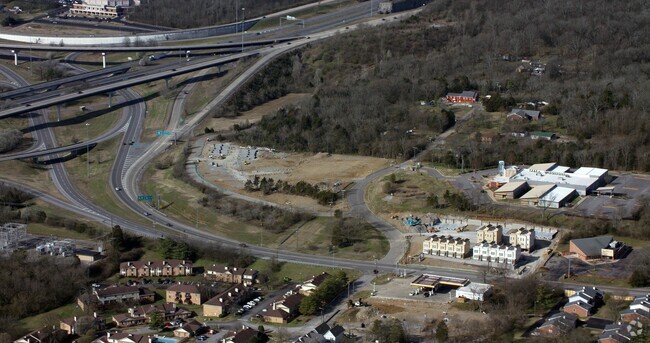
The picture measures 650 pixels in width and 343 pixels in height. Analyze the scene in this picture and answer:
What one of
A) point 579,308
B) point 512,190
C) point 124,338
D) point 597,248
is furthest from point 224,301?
point 512,190

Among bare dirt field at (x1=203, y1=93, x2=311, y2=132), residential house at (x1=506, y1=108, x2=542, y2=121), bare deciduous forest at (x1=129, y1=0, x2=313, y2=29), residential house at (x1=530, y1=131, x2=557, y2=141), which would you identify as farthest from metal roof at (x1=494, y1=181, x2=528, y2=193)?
bare deciduous forest at (x1=129, y1=0, x2=313, y2=29)

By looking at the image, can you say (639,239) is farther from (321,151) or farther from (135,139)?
(135,139)

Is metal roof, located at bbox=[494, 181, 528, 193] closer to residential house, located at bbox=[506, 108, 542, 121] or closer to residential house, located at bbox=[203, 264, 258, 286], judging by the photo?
residential house, located at bbox=[506, 108, 542, 121]

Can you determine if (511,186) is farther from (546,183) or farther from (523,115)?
(523,115)

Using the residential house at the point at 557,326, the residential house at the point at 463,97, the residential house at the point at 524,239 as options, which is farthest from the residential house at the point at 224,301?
the residential house at the point at 463,97

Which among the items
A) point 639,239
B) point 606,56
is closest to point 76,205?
point 639,239

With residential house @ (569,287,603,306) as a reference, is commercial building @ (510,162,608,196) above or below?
above

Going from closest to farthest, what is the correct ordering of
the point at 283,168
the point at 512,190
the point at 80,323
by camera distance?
the point at 80,323, the point at 512,190, the point at 283,168

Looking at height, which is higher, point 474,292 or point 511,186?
point 511,186

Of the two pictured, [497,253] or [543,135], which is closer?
[497,253]
